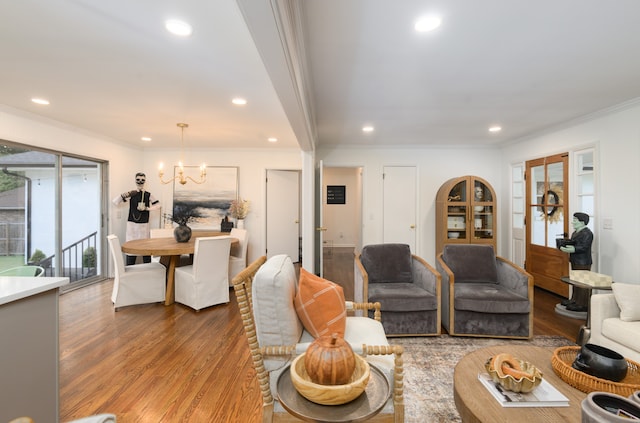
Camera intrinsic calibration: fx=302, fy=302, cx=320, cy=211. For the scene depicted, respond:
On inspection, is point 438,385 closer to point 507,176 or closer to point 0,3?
point 0,3

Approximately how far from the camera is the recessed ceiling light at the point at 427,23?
1.72 m

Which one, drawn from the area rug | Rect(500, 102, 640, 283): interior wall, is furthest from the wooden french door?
the area rug

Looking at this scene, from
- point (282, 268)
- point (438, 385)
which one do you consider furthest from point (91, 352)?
point (438, 385)

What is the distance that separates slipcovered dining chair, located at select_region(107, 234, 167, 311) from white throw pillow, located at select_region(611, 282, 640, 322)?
4.40 meters

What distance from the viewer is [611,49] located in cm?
210

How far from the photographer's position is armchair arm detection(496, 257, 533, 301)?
270 cm

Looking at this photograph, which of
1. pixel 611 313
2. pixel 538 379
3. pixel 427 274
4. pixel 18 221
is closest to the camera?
pixel 538 379

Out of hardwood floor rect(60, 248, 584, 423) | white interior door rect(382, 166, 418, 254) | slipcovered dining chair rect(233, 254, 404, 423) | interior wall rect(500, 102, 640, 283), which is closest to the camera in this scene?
slipcovered dining chair rect(233, 254, 404, 423)

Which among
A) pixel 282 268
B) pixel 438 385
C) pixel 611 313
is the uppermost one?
pixel 282 268

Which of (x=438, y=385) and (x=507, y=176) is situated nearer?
(x=438, y=385)

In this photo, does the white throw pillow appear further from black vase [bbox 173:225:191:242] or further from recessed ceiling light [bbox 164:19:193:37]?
black vase [bbox 173:225:191:242]

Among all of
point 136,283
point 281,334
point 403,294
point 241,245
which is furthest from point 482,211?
point 136,283

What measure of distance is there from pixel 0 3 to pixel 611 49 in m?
3.75

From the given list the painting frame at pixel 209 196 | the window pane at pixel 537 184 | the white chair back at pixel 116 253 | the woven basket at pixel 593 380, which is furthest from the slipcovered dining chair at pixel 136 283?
the window pane at pixel 537 184
